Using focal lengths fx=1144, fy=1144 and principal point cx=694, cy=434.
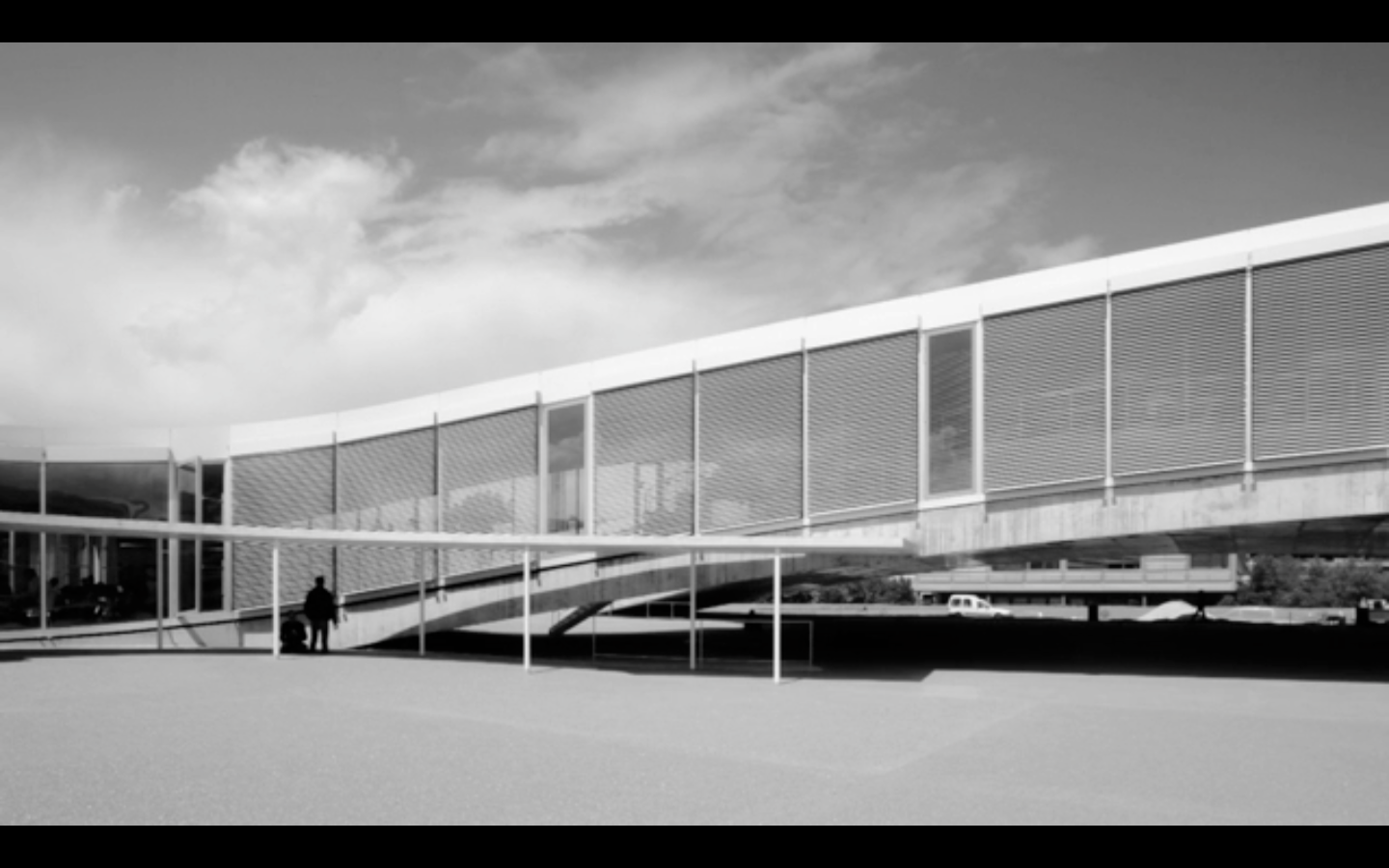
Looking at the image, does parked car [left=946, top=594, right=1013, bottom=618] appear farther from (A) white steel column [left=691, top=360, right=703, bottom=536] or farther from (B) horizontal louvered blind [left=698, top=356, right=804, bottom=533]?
(B) horizontal louvered blind [left=698, top=356, right=804, bottom=533]

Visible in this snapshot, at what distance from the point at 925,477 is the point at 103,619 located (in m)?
17.6

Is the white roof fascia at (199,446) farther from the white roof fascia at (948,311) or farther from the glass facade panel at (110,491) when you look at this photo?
the white roof fascia at (948,311)

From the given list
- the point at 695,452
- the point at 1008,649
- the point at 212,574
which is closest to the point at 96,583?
the point at 212,574

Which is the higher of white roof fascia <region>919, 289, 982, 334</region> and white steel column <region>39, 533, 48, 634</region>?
white roof fascia <region>919, 289, 982, 334</region>

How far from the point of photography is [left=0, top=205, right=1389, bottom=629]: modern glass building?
1625cm

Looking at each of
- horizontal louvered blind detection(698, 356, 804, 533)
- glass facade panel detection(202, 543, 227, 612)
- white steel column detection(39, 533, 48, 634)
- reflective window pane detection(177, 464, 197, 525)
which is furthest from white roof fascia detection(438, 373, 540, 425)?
white steel column detection(39, 533, 48, 634)

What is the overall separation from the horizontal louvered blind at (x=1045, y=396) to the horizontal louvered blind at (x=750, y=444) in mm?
3542

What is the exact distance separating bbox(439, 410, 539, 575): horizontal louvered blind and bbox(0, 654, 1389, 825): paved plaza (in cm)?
749

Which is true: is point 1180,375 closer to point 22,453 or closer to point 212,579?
point 212,579

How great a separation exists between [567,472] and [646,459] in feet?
6.42

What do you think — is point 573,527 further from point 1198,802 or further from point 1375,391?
point 1198,802

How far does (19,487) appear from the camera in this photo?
2512cm

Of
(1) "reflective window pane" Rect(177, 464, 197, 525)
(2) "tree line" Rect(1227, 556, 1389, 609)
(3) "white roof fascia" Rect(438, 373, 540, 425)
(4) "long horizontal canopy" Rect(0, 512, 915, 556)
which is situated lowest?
(2) "tree line" Rect(1227, 556, 1389, 609)

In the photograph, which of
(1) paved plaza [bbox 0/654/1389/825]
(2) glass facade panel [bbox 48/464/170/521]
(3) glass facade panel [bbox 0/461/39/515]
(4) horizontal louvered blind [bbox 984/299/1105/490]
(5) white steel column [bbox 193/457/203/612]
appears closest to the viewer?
(1) paved plaza [bbox 0/654/1389/825]
